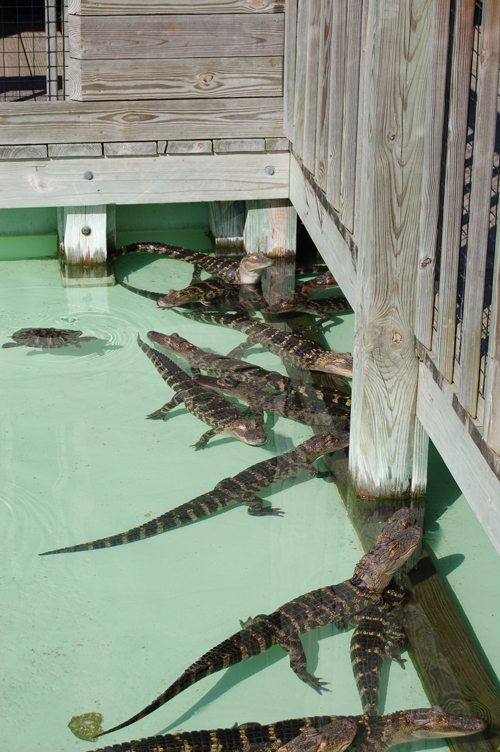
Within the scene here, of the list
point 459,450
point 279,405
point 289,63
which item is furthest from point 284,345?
point 459,450

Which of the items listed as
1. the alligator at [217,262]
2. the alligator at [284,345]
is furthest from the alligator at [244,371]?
the alligator at [217,262]

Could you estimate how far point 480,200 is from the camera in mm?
2391

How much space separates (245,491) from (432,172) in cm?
184

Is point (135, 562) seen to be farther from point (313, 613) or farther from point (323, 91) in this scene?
point (323, 91)

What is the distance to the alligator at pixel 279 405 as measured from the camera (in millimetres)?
4512

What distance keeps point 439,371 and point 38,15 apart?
27.2 ft

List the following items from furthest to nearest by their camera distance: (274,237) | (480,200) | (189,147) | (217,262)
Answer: (274,237) < (217,262) < (189,147) < (480,200)

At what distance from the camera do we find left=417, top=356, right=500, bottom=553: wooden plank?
98.7 inches

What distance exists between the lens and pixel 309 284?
20.5ft

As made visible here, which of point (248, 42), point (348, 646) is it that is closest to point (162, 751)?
point (348, 646)

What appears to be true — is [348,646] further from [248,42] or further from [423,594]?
[248,42]

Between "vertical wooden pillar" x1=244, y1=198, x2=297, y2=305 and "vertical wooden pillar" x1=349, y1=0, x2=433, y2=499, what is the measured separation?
289 centimetres

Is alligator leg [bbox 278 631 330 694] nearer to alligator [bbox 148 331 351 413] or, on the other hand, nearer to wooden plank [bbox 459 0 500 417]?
wooden plank [bbox 459 0 500 417]

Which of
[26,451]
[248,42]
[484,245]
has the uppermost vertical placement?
[248,42]
